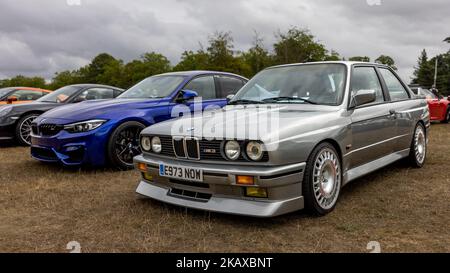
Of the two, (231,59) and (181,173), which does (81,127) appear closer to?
(181,173)

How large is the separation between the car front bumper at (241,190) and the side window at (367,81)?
59.6 inches

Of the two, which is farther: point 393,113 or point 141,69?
point 141,69

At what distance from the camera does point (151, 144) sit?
3764 millimetres

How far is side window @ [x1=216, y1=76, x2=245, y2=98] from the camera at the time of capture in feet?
21.8

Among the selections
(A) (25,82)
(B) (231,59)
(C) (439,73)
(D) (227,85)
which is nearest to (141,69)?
(B) (231,59)

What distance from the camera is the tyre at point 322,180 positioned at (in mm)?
3242

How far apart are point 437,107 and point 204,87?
9436 millimetres

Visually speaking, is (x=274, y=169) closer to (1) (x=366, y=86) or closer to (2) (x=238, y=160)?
(2) (x=238, y=160)

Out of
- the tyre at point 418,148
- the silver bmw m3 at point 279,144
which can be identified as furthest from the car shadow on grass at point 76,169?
the tyre at point 418,148

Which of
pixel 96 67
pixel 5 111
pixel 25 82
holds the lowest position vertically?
pixel 5 111

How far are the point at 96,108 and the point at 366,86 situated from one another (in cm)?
346

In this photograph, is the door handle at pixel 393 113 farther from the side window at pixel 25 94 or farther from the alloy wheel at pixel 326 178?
the side window at pixel 25 94
